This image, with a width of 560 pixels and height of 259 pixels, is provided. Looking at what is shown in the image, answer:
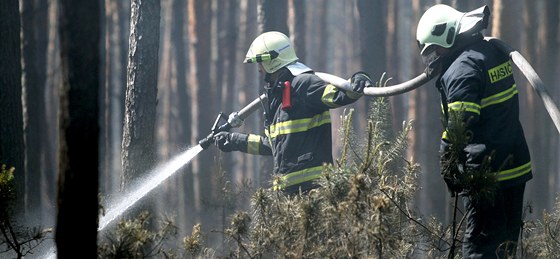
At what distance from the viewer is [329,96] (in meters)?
6.99

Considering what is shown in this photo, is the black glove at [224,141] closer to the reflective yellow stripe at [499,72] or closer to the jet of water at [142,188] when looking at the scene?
the jet of water at [142,188]

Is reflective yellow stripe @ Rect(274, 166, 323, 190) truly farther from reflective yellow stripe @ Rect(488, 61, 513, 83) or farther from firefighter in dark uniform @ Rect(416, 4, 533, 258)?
reflective yellow stripe @ Rect(488, 61, 513, 83)

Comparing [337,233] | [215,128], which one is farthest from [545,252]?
[215,128]

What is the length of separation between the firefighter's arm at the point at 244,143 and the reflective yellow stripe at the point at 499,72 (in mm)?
2762

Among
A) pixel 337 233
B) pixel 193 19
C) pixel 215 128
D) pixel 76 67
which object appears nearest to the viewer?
pixel 76 67

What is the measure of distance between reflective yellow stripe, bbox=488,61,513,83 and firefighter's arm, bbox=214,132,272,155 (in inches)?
109

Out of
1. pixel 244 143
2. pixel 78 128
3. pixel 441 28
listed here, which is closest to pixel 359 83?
pixel 441 28

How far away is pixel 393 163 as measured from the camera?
23.9ft

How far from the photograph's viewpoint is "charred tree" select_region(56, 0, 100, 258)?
4227mm

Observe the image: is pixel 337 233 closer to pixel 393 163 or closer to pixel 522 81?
pixel 393 163

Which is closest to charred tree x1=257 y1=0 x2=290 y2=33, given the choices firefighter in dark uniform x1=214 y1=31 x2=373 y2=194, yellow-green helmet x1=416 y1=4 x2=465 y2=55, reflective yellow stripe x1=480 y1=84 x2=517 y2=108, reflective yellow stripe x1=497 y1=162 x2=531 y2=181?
firefighter in dark uniform x1=214 y1=31 x2=373 y2=194

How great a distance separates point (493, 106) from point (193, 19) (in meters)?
18.1

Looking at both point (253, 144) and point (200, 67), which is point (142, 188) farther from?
point (200, 67)

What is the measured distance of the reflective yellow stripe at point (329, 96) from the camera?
22.9 feet
